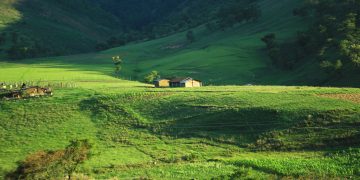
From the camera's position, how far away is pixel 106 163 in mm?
58906

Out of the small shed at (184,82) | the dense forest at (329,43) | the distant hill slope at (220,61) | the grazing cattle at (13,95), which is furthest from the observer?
the distant hill slope at (220,61)

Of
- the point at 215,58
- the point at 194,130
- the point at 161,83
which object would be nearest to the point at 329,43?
the point at 215,58

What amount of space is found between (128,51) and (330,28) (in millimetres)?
80185

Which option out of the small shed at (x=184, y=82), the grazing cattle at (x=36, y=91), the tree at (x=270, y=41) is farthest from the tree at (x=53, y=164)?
the tree at (x=270, y=41)

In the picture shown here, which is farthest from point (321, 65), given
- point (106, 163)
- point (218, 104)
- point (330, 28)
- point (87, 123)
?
point (106, 163)

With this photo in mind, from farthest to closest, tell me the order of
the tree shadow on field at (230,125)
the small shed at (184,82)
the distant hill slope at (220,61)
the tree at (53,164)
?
1. the distant hill slope at (220,61)
2. the small shed at (184,82)
3. the tree shadow on field at (230,125)
4. the tree at (53,164)

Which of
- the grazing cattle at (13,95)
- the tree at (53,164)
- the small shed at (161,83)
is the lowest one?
the tree at (53,164)

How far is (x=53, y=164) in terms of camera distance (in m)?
53.9

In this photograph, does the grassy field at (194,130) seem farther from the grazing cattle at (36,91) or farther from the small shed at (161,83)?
the small shed at (161,83)

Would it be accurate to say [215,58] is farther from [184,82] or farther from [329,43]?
[184,82]

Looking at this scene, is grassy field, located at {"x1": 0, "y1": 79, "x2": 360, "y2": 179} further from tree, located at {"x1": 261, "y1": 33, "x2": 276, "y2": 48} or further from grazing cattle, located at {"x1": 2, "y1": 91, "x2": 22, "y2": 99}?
tree, located at {"x1": 261, "y1": 33, "x2": 276, "y2": 48}

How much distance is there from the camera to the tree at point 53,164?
5266 cm

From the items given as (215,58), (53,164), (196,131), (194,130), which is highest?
(215,58)

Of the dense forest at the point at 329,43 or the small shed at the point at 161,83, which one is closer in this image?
the small shed at the point at 161,83
